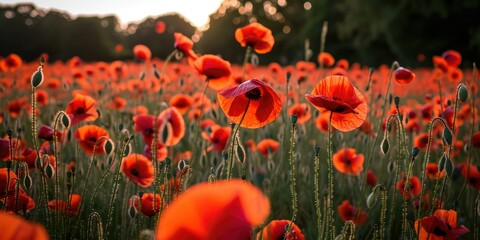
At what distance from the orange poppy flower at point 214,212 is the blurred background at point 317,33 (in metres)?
12.8

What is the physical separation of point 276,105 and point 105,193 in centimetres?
112

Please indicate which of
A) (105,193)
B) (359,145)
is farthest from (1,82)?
(359,145)

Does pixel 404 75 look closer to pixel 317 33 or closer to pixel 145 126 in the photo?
pixel 145 126

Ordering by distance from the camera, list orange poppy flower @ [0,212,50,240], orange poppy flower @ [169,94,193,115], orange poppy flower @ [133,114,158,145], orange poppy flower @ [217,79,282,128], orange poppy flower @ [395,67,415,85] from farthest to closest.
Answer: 1. orange poppy flower @ [169,94,193,115]
2. orange poppy flower @ [395,67,415,85]
3. orange poppy flower @ [133,114,158,145]
4. orange poppy flower @ [217,79,282,128]
5. orange poppy flower @ [0,212,50,240]

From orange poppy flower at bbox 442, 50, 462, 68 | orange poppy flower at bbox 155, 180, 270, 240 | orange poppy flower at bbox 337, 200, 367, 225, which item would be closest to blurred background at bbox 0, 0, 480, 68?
orange poppy flower at bbox 442, 50, 462, 68

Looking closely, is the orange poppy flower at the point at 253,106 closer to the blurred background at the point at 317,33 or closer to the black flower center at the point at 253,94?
the black flower center at the point at 253,94

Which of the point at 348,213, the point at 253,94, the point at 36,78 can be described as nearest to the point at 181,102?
the point at 348,213

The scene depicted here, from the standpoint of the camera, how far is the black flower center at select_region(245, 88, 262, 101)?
1.23 metres

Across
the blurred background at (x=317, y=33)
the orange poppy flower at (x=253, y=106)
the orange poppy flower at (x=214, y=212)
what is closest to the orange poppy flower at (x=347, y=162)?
the orange poppy flower at (x=253, y=106)

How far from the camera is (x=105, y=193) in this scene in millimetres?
1971

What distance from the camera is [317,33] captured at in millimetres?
23750

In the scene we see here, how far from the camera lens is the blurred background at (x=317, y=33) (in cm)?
1728

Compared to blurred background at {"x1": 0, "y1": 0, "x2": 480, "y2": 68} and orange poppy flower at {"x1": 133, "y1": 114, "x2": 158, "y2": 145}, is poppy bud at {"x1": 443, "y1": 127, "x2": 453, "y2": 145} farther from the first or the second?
blurred background at {"x1": 0, "y1": 0, "x2": 480, "y2": 68}

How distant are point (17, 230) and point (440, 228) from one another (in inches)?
46.1
